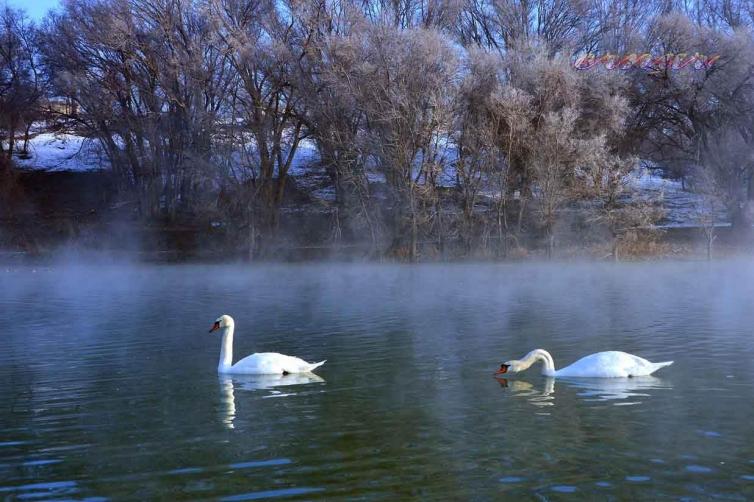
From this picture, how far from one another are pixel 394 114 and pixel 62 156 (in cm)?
3095

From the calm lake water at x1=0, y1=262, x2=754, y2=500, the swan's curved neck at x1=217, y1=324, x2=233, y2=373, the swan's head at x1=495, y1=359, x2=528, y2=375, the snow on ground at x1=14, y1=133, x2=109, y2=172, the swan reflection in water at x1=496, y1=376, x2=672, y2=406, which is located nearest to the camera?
the calm lake water at x1=0, y1=262, x2=754, y2=500

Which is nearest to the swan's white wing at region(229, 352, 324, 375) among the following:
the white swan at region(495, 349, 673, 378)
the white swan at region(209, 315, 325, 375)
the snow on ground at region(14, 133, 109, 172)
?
the white swan at region(209, 315, 325, 375)

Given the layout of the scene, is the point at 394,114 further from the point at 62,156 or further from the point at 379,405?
Answer: the point at 62,156

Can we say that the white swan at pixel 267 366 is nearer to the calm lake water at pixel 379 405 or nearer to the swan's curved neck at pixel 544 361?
the calm lake water at pixel 379 405

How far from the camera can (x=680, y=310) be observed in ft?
68.2

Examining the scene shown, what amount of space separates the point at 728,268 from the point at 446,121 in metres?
13.1

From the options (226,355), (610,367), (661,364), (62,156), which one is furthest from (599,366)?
(62,156)

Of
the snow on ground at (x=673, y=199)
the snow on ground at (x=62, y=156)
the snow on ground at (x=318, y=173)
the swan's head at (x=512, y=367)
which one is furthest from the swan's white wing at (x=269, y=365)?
the snow on ground at (x=62, y=156)

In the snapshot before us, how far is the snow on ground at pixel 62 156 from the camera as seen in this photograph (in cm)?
5403

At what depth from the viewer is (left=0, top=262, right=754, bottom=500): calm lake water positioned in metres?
7.80

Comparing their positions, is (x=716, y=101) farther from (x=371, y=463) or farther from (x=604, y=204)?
(x=371, y=463)

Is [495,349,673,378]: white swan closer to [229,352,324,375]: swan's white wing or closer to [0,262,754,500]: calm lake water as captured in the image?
[0,262,754,500]: calm lake water

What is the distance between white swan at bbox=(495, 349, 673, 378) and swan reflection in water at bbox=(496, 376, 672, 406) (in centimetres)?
8

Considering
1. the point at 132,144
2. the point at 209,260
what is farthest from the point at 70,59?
the point at 209,260
